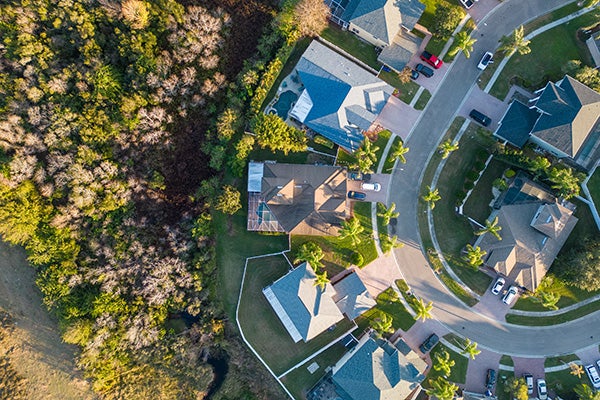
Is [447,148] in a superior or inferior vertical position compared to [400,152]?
superior

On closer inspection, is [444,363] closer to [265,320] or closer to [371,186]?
[265,320]

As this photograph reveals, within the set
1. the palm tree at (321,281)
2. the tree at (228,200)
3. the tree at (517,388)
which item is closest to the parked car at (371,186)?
the palm tree at (321,281)

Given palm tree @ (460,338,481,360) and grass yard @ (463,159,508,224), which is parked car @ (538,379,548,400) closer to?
palm tree @ (460,338,481,360)

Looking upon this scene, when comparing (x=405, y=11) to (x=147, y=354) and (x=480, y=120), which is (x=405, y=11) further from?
(x=147, y=354)

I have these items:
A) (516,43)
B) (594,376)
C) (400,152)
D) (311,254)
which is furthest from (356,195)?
(594,376)

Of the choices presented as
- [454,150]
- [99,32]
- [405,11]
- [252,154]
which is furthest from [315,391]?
[99,32]

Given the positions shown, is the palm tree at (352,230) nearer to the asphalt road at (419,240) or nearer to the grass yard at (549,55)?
the asphalt road at (419,240)
